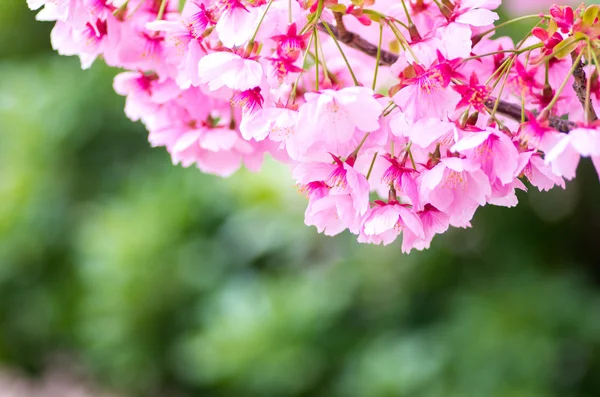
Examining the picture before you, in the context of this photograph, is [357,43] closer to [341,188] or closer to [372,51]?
[372,51]

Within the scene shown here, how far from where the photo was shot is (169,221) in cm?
216

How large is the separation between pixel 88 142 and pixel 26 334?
0.77 meters

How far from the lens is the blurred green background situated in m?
1.77

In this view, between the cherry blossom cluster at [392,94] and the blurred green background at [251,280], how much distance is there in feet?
3.96

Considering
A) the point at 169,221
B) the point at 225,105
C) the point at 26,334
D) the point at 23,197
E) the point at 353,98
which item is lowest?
the point at 26,334

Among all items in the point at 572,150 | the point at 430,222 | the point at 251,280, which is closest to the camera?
the point at 572,150

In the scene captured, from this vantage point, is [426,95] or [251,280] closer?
[426,95]

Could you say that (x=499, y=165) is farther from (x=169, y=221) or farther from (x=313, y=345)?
(x=169, y=221)

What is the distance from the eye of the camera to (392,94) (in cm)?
53

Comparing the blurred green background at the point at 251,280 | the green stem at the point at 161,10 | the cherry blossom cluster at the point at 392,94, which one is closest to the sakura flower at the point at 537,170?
the cherry blossom cluster at the point at 392,94

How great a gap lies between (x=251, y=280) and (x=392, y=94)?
1.60 meters

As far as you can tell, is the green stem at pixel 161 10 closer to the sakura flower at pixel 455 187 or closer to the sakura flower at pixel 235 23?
the sakura flower at pixel 235 23

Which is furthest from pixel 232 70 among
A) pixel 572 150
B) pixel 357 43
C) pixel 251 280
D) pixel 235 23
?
pixel 251 280

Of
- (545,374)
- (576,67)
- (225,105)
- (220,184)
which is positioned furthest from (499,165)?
(220,184)
